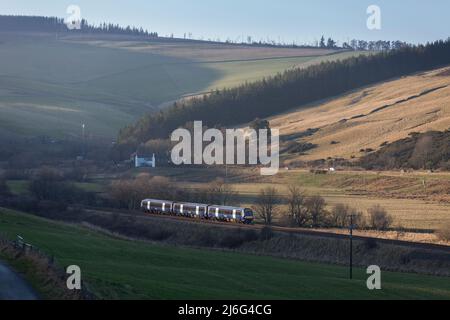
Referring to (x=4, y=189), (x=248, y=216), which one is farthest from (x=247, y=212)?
(x=4, y=189)

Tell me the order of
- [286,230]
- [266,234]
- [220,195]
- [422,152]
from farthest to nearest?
1. [422,152]
2. [220,195]
3. [286,230]
4. [266,234]

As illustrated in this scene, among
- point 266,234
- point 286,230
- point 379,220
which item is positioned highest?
point 379,220

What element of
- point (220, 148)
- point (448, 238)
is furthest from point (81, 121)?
point (448, 238)

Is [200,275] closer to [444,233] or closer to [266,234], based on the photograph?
[266,234]

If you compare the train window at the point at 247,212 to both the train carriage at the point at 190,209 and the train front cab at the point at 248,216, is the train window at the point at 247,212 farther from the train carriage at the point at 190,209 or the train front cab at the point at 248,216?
the train carriage at the point at 190,209

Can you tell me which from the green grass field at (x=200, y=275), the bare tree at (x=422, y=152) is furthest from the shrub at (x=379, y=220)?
the bare tree at (x=422, y=152)

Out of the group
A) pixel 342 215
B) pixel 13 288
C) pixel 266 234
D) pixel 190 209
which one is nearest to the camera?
pixel 13 288
